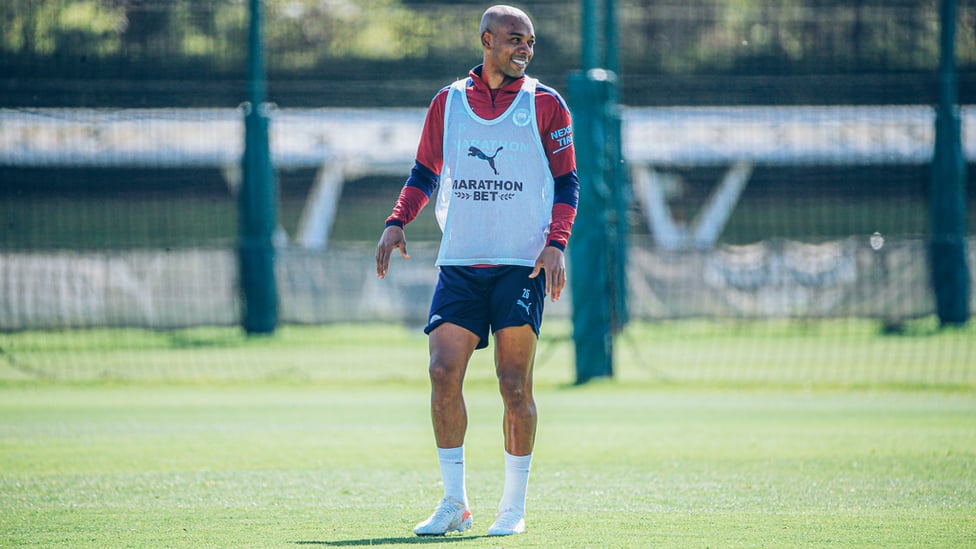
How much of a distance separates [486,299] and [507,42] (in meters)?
1.19

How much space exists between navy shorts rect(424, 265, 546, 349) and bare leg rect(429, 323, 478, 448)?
6cm

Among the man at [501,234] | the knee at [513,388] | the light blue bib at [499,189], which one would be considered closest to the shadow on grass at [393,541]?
the man at [501,234]

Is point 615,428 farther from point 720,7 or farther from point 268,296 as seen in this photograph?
point 720,7

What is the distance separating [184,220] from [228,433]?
78.2 ft

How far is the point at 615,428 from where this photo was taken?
392 inches

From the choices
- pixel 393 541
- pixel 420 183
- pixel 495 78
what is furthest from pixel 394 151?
pixel 393 541

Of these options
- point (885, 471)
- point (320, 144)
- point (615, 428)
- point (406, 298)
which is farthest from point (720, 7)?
point (885, 471)

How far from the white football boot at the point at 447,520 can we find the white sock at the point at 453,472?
0.04 meters

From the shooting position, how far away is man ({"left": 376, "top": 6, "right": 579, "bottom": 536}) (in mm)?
5902

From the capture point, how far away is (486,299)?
602cm

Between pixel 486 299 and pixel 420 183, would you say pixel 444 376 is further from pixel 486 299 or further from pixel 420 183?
pixel 420 183

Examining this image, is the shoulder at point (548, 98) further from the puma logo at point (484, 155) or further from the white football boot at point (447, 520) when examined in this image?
the white football boot at point (447, 520)

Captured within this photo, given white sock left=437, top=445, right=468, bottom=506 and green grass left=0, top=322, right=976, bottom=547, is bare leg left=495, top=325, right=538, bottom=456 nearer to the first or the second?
white sock left=437, top=445, right=468, bottom=506

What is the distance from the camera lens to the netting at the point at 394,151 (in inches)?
741
